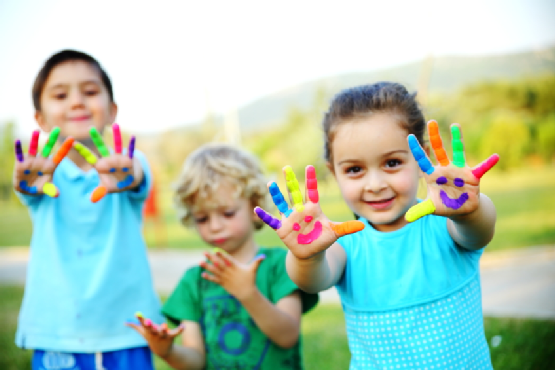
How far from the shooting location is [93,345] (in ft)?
6.79

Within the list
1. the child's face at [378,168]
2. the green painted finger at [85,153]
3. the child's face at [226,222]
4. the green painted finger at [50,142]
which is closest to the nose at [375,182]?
the child's face at [378,168]

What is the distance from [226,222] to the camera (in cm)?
217

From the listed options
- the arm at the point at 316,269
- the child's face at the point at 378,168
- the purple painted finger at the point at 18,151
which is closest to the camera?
the arm at the point at 316,269

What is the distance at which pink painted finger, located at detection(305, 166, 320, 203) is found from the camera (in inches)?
52.1

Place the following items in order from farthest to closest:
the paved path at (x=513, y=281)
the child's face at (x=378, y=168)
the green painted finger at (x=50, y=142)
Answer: the paved path at (x=513, y=281), the green painted finger at (x=50, y=142), the child's face at (x=378, y=168)

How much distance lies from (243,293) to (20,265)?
32.9 ft

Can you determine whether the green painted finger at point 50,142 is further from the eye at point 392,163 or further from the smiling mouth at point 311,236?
the eye at point 392,163

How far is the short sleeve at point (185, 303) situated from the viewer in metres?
2.13

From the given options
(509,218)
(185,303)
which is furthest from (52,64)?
(509,218)

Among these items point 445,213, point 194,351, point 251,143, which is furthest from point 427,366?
point 251,143

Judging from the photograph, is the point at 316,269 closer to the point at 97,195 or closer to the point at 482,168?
the point at 482,168

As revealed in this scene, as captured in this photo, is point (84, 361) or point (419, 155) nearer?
point (419, 155)

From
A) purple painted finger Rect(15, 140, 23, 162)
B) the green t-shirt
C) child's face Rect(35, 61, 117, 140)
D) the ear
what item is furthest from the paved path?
purple painted finger Rect(15, 140, 23, 162)

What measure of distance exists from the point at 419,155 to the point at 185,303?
1.36 metres
